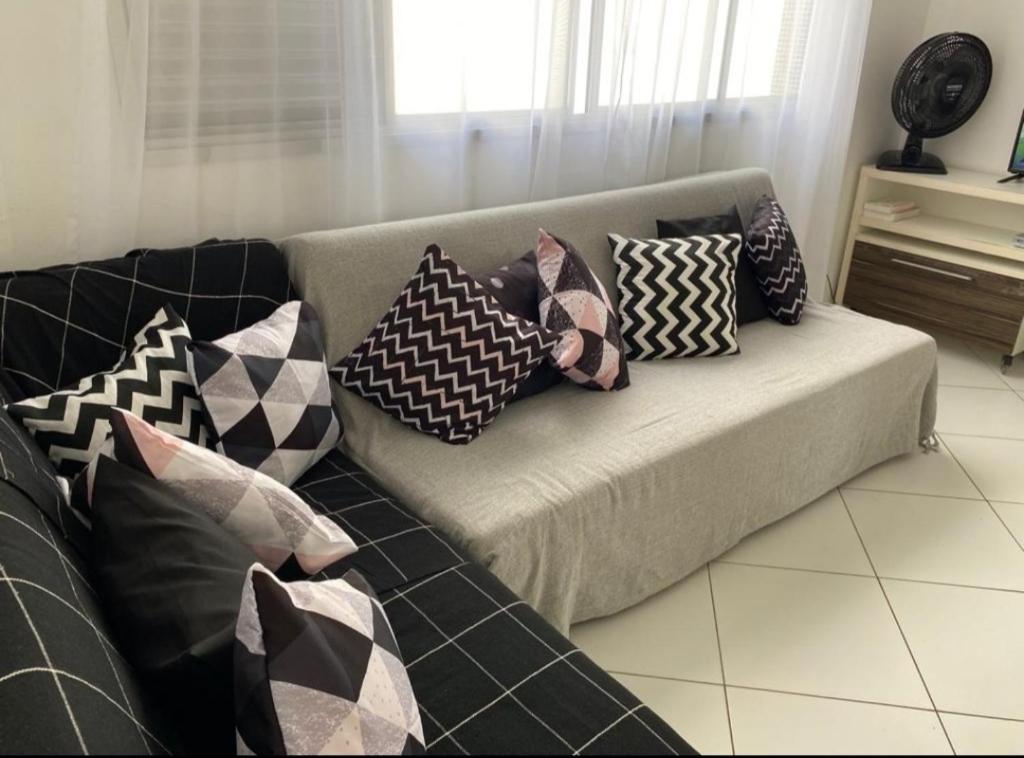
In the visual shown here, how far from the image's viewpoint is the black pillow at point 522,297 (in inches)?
73.9

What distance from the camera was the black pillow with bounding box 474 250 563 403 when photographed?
73.9 inches

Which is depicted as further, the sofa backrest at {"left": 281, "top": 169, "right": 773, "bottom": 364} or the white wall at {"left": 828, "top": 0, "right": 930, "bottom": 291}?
the white wall at {"left": 828, "top": 0, "right": 930, "bottom": 291}

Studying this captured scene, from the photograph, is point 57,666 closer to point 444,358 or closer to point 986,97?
point 444,358

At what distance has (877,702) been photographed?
58.8 inches

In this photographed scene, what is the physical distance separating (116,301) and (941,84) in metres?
3.02

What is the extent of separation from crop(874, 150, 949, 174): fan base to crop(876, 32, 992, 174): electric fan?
0.01 m

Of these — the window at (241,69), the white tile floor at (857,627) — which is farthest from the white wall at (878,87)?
the window at (241,69)

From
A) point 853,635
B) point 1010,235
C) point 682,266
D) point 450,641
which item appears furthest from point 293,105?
point 1010,235

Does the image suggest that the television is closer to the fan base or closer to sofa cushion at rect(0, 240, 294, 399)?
the fan base

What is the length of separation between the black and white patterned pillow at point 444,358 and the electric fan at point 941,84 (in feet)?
7.24

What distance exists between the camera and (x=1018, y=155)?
9.62 ft

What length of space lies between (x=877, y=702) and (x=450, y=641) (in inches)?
35.0

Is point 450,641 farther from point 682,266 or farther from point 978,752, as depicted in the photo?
point 682,266

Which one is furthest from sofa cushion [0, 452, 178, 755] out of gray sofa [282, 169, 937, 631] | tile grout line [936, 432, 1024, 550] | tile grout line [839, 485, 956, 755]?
tile grout line [936, 432, 1024, 550]
